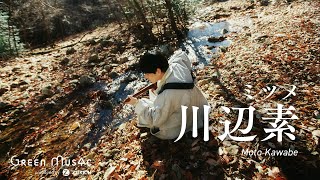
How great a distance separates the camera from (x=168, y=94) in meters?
3.64

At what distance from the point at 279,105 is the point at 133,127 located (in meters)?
2.77

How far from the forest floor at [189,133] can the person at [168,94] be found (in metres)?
0.48

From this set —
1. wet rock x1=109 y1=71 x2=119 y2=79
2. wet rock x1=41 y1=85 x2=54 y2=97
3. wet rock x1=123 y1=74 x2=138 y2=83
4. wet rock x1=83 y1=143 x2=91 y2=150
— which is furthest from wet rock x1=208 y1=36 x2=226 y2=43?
wet rock x1=83 y1=143 x2=91 y2=150

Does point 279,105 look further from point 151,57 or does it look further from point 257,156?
point 151,57

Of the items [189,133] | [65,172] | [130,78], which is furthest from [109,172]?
[130,78]

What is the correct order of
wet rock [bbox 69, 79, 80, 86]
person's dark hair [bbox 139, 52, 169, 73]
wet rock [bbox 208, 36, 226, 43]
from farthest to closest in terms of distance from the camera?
wet rock [bbox 208, 36, 226, 43], wet rock [bbox 69, 79, 80, 86], person's dark hair [bbox 139, 52, 169, 73]

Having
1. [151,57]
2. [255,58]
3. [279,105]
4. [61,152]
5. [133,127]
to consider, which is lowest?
[61,152]

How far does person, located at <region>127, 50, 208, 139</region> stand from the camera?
12.0ft

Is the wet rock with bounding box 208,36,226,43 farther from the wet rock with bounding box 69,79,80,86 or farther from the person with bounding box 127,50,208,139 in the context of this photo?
the person with bounding box 127,50,208,139

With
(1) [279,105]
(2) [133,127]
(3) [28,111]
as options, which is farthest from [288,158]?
(3) [28,111]

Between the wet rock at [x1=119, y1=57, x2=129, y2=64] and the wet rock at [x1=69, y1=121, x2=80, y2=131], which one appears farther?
the wet rock at [x1=119, y1=57, x2=129, y2=64]

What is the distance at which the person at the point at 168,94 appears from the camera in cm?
364

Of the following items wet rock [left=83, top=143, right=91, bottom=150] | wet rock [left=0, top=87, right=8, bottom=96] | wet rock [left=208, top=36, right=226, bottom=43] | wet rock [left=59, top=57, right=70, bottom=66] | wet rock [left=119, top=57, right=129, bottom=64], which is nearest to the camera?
wet rock [left=83, top=143, right=91, bottom=150]

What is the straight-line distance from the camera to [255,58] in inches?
275
